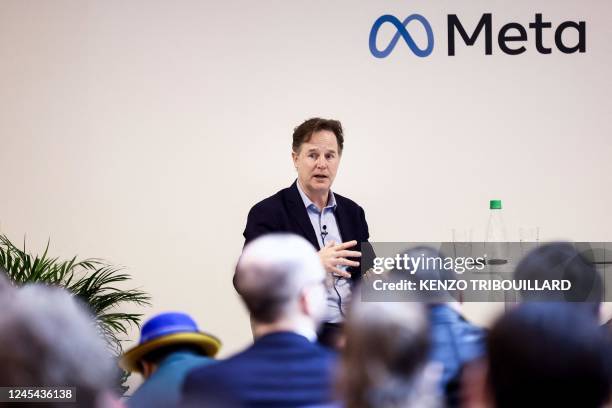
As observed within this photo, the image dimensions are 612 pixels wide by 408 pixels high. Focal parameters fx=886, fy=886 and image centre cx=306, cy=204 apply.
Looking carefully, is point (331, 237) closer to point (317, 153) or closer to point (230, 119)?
point (317, 153)

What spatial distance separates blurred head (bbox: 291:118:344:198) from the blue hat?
6.15 ft

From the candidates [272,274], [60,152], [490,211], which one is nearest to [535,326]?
[272,274]

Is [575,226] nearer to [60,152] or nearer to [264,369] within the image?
[60,152]

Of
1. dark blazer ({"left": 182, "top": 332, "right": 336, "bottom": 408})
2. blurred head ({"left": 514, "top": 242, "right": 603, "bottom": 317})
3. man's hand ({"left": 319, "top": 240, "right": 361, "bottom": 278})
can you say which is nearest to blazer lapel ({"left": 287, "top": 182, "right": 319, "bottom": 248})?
man's hand ({"left": 319, "top": 240, "right": 361, "bottom": 278})

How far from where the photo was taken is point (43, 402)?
1.47 m

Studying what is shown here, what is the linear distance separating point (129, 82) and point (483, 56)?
2302 millimetres

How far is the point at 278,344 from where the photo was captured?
2070mm

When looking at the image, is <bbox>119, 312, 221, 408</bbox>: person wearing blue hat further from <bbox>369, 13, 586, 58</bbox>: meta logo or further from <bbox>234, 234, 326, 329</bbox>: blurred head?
<bbox>369, 13, 586, 58</bbox>: meta logo

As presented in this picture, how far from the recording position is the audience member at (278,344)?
6.28ft

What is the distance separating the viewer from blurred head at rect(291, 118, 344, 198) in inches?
169

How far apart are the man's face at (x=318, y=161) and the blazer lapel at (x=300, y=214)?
0.09m

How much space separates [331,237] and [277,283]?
2085 mm

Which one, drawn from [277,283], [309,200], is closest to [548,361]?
[277,283]

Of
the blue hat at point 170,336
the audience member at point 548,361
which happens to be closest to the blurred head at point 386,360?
the audience member at point 548,361
